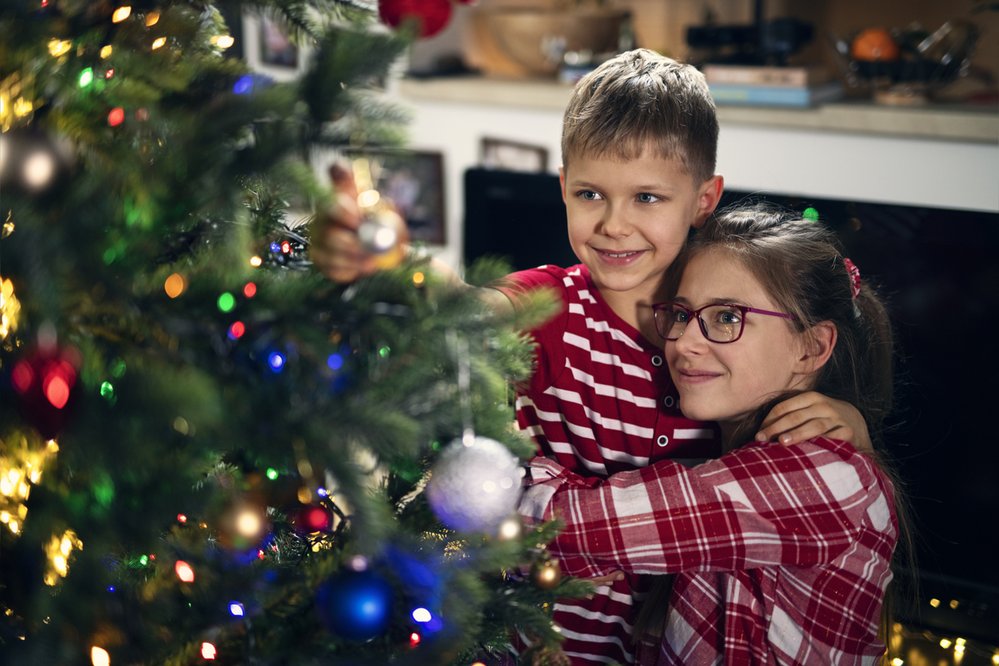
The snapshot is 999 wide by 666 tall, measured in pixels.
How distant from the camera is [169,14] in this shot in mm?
739

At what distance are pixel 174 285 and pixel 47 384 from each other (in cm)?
12

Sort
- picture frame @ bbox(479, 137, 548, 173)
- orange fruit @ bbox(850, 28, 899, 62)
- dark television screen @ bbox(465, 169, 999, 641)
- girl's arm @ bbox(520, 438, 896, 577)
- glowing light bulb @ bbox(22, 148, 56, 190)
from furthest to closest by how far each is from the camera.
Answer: picture frame @ bbox(479, 137, 548, 173) < orange fruit @ bbox(850, 28, 899, 62) < dark television screen @ bbox(465, 169, 999, 641) < girl's arm @ bbox(520, 438, 896, 577) < glowing light bulb @ bbox(22, 148, 56, 190)

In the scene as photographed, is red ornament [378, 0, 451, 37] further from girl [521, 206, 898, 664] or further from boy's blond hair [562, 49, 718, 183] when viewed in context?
girl [521, 206, 898, 664]

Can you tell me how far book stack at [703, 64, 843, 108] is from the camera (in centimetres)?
225

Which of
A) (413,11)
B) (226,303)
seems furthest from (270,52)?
(226,303)

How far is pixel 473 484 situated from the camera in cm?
71

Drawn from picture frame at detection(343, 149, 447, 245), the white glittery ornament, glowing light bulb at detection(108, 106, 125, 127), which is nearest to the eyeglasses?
the white glittery ornament

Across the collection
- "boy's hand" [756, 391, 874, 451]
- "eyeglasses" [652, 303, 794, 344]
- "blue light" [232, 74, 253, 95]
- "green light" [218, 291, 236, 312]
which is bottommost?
"boy's hand" [756, 391, 874, 451]

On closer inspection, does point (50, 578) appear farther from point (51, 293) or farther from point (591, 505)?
point (591, 505)

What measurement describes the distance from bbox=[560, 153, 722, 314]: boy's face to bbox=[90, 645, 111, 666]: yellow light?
2.13 feet

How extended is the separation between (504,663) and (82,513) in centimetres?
56

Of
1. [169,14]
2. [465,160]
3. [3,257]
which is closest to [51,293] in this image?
[3,257]

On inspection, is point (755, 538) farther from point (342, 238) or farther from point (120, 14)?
point (120, 14)

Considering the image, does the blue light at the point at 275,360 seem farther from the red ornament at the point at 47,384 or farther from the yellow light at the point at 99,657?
the yellow light at the point at 99,657
